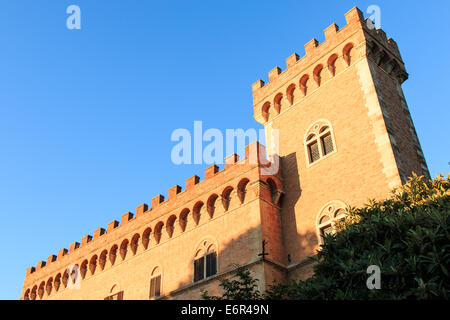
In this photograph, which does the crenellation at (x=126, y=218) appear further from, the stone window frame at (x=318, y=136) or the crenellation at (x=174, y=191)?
the stone window frame at (x=318, y=136)

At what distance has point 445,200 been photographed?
404 inches

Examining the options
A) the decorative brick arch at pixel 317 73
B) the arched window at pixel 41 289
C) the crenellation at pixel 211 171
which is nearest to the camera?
the decorative brick arch at pixel 317 73

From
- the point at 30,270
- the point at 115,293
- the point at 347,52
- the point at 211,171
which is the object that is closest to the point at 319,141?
the point at 347,52

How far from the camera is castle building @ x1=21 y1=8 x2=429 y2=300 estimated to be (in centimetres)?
1628

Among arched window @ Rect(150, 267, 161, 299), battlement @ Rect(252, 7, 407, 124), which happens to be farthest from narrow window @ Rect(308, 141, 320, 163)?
arched window @ Rect(150, 267, 161, 299)

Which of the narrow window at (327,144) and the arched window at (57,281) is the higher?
the narrow window at (327,144)

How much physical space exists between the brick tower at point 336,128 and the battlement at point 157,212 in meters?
1.86

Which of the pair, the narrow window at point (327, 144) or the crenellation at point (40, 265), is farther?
the crenellation at point (40, 265)

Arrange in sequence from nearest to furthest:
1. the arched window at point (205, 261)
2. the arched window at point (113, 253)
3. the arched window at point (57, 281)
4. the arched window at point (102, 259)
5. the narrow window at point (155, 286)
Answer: the arched window at point (205, 261) < the narrow window at point (155, 286) < the arched window at point (113, 253) < the arched window at point (102, 259) < the arched window at point (57, 281)

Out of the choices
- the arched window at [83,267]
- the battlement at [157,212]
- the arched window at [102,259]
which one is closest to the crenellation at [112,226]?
the battlement at [157,212]

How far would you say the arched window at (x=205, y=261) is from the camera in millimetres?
17922

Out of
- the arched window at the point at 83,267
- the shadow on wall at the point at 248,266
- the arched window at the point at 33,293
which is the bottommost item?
the shadow on wall at the point at 248,266

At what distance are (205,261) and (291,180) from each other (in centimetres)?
496

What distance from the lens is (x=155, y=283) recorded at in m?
20.1
